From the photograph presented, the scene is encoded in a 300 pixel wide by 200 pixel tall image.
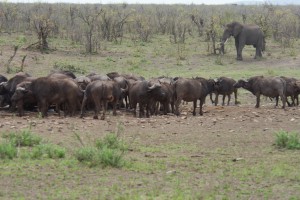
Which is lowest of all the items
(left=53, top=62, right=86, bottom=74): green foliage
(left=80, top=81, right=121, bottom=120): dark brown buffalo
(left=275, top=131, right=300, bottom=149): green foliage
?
(left=53, top=62, right=86, bottom=74): green foliage

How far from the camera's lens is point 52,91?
14625mm

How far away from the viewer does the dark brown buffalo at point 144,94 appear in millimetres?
15383

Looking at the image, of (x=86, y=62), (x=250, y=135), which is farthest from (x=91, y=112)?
(x=86, y=62)

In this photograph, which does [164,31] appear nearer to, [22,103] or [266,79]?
[266,79]

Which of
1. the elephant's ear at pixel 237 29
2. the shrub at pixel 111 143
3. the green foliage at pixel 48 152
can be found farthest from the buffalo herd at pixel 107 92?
the elephant's ear at pixel 237 29

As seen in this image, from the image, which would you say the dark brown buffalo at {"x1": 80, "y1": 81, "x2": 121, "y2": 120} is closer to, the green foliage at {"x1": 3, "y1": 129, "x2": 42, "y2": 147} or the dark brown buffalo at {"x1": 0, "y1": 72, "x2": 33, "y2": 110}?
the dark brown buffalo at {"x1": 0, "y1": 72, "x2": 33, "y2": 110}

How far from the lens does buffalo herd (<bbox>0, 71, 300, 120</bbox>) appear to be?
14.7 m

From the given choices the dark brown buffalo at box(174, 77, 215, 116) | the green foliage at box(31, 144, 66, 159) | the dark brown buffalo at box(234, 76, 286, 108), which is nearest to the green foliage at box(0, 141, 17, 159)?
the green foliage at box(31, 144, 66, 159)

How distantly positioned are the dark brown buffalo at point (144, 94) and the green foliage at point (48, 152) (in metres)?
5.74

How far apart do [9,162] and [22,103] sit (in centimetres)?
588

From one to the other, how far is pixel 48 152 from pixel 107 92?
4939mm

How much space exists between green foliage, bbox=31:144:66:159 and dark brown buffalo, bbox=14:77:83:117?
4798 millimetres

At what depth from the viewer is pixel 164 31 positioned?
40.7m

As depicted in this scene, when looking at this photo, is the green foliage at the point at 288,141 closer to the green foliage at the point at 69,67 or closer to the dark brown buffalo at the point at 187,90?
the dark brown buffalo at the point at 187,90
